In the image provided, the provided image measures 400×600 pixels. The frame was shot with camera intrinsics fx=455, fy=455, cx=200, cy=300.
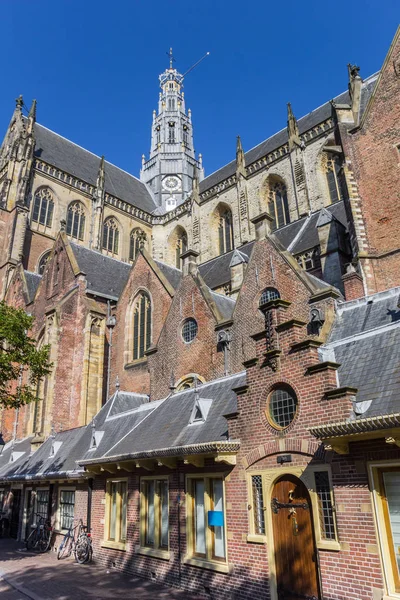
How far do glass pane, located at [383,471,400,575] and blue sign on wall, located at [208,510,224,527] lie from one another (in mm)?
3800

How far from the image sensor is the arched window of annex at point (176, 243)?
147 feet

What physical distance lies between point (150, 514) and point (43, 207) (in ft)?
109

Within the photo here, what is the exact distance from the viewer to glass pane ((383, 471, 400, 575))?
6.87 metres

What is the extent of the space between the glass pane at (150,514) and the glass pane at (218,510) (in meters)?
2.50

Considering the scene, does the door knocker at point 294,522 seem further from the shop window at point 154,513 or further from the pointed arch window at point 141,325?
the pointed arch window at point 141,325

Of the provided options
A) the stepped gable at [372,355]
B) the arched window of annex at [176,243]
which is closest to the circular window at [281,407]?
the stepped gable at [372,355]

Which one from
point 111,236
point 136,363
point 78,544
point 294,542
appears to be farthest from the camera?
point 111,236

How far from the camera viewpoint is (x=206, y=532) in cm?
1014

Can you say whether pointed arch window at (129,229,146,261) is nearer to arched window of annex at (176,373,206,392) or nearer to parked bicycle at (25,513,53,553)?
arched window of annex at (176,373,206,392)

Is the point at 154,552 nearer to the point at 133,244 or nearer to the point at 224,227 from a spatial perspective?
the point at 224,227

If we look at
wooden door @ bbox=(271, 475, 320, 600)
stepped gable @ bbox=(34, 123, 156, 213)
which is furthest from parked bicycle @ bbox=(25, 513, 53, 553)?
stepped gable @ bbox=(34, 123, 156, 213)

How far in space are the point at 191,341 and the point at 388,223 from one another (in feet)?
29.3

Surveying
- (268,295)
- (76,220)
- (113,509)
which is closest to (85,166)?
(76,220)

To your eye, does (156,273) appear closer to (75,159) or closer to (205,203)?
(205,203)
